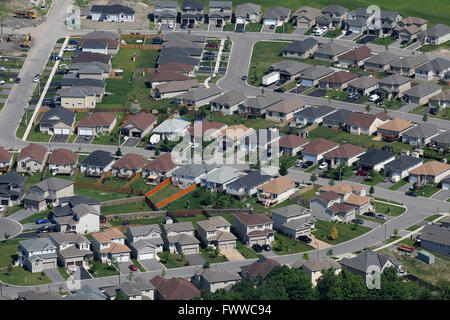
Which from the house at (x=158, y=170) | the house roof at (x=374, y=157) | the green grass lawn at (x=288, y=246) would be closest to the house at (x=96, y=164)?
the house at (x=158, y=170)

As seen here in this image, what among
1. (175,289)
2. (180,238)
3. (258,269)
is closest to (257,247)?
(180,238)

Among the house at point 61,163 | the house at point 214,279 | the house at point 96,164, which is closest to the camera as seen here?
the house at point 214,279

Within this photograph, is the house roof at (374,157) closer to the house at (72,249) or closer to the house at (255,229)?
the house at (255,229)

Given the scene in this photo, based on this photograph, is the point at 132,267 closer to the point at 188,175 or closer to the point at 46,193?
the point at 46,193

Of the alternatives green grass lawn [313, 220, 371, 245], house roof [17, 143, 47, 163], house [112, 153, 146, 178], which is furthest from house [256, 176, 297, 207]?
house roof [17, 143, 47, 163]

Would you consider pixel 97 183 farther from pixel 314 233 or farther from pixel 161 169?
pixel 314 233
